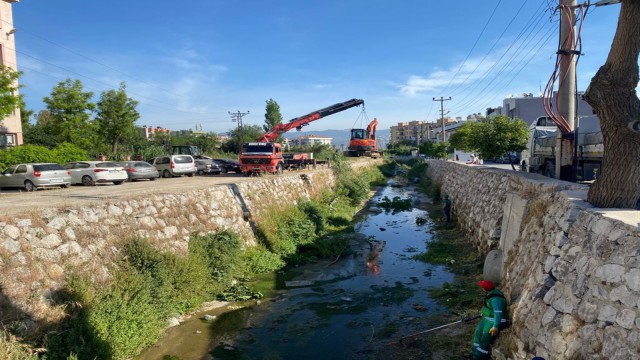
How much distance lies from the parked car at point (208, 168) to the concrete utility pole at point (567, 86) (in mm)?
23689

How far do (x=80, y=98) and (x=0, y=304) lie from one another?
2943 cm

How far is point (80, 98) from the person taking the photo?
101 feet

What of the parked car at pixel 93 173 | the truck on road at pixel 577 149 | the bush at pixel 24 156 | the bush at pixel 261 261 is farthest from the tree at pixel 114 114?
the truck on road at pixel 577 149

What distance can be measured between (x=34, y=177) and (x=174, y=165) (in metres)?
8.80

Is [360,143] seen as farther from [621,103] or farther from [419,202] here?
[621,103]

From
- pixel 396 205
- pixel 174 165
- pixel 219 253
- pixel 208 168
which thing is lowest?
pixel 396 205

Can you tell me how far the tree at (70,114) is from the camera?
30.0 m

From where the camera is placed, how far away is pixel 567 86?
10328 millimetres

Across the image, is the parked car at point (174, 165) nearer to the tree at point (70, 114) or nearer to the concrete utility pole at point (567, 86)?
the tree at point (70, 114)

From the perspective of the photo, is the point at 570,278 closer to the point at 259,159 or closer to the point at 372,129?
the point at 259,159

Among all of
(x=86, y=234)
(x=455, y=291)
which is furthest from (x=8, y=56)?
(x=455, y=291)

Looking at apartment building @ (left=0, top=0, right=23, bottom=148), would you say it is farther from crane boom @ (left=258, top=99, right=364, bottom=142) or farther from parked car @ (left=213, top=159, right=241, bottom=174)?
crane boom @ (left=258, top=99, right=364, bottom=142)

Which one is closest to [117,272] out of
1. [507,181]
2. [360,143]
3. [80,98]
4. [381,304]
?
[381,304]

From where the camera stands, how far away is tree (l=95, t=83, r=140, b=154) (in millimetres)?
34906
